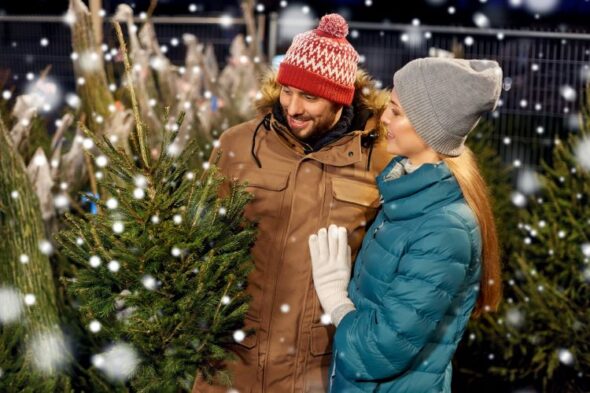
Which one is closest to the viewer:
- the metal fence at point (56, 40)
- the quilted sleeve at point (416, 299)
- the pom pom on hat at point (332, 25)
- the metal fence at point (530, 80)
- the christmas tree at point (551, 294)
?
the quilted sleeve at point (416, 299)

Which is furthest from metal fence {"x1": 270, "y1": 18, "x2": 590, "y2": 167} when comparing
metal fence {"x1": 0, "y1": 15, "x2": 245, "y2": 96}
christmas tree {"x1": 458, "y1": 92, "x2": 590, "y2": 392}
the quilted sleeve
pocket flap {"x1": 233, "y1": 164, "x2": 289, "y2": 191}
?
the quilted sleeve

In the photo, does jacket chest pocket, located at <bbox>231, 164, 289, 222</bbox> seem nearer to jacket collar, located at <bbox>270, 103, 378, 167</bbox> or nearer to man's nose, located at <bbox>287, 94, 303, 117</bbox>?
jacket collar, located at <bbox>270, 103, 378, 167</bbox>

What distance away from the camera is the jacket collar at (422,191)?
2428 mm

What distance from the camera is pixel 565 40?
689cm

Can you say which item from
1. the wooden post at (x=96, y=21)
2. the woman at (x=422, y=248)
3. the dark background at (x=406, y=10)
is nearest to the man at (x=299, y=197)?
the woman at (x=422, y=248)

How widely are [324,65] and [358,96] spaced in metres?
0.21

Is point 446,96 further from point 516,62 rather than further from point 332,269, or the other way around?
point 516,62

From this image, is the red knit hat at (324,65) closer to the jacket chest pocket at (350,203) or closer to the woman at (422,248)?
the jacket chest pocket at (350,203)

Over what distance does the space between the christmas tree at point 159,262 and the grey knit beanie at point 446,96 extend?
0.66 meters

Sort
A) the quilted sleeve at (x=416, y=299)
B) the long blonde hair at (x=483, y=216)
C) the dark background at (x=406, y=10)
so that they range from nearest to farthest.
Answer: the quilted sleeve at (x=416, y=299)
the long blonde hair at (x=483, y=216)
the dark background at (x=406, y=10)

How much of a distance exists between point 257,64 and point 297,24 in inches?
54.4

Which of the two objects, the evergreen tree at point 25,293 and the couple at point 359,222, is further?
the evergreen tree at point 25,293

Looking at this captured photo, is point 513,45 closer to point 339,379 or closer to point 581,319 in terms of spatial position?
point 581,319

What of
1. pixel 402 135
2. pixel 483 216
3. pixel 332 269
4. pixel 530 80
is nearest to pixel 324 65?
pixel 402 135
